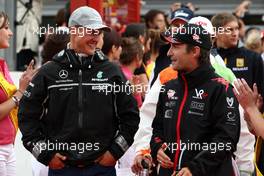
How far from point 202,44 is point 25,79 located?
63.4 inches

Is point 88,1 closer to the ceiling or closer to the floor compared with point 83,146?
closer to the ceiling

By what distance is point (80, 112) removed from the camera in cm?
558

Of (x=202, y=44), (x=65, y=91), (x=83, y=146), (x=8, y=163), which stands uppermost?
(x=202, y=44)

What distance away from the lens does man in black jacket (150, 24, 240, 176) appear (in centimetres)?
530

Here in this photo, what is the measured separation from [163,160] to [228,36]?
300 cm

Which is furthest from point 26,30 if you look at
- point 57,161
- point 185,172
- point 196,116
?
point 185,172

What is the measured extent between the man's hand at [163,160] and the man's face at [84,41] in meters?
0.90

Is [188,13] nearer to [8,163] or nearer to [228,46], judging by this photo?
[228,46]

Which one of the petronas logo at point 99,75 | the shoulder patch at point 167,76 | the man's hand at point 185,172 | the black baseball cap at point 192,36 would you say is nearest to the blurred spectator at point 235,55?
the shoulder patch at point 167,76

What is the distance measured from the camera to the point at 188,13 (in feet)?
25.8

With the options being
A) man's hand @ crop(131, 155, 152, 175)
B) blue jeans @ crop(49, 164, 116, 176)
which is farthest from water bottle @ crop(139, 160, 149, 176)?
blue jeans @ crop(49, 164, 116, 176)

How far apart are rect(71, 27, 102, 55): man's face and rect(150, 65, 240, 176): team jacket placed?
732 millimetres

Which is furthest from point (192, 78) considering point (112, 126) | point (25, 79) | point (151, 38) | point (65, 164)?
point (151, 38)

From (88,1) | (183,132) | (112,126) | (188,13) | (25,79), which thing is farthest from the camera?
(188,13)
